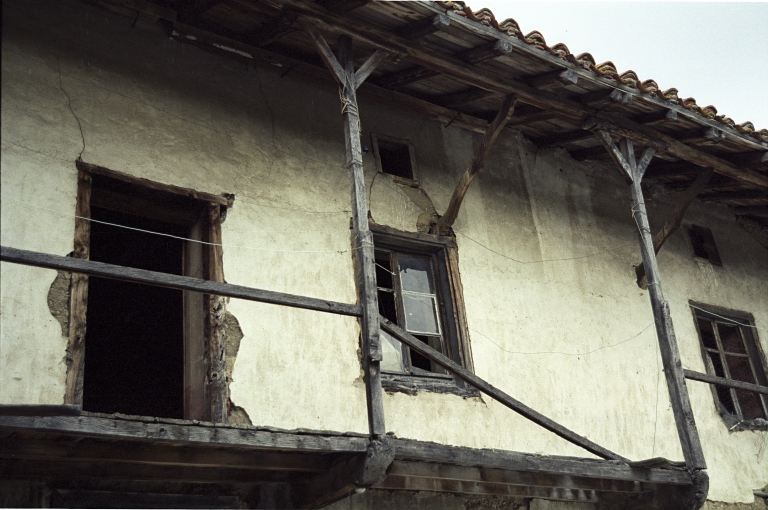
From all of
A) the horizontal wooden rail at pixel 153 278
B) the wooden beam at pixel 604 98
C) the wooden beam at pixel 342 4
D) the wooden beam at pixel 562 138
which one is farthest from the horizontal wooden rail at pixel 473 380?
the wooden beam at pixel 562 138

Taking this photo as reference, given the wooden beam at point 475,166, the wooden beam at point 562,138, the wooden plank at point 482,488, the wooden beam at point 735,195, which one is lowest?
the wooden plank at point 482,488

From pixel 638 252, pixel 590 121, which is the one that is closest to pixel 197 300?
pixel 590 121

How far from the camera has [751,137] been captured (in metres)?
8.94

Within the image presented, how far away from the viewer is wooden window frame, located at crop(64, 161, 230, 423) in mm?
5855

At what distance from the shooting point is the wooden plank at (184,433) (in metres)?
4.54

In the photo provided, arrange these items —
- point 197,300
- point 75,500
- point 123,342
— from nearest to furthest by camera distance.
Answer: point 75,500, point 197,300, point 123,342

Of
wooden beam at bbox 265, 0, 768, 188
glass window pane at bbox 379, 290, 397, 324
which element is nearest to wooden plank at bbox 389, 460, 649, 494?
glass window pane at bbox 379, 290, 397, 324

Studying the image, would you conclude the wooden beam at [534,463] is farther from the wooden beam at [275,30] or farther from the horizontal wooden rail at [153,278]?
the wooden beam at [275,30]

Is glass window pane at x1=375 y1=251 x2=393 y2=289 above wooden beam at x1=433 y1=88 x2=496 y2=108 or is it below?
below

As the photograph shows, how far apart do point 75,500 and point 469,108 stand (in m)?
5.38

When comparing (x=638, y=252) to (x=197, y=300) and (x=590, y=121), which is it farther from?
(x=197, y=300)

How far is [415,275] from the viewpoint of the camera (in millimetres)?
8070

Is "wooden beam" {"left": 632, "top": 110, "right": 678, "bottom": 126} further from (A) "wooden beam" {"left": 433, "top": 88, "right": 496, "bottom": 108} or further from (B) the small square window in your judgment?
(B) the small square window

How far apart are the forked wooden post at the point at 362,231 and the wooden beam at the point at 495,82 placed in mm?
121
